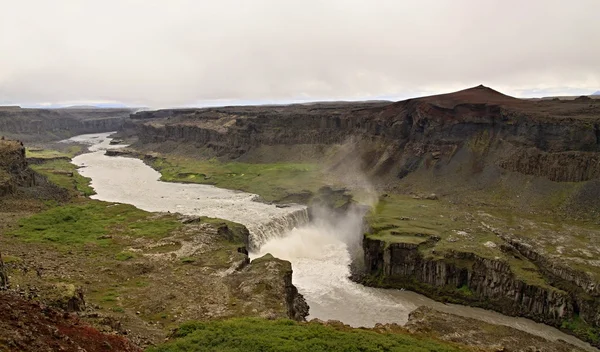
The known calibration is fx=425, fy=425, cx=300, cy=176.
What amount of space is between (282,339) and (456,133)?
83.8 metres

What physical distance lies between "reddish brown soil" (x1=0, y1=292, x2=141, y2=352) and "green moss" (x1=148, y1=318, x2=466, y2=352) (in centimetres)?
358

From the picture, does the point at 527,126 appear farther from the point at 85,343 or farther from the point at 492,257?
the point at 85,343

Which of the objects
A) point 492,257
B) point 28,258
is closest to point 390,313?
point 492,257

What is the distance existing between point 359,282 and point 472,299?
13.4 m

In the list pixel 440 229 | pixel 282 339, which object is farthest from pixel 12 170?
pixel 440 229

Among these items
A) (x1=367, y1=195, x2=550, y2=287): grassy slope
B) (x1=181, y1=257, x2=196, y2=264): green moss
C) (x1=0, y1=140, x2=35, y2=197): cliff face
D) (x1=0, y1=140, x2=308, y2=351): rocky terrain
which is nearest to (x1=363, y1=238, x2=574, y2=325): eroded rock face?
(x1=367, y1=195, x2=550, y2=287): grassy slope

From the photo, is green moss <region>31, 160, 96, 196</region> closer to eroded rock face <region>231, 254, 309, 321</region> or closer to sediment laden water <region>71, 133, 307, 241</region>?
sediment laden water <region>71, 133, 307, 241</region>

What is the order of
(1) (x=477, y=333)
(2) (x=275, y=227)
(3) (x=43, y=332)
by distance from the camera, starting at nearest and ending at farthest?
(3) (x=43, y=332) < (1) (x=477, y=333) < (2) (x=275, y=227)

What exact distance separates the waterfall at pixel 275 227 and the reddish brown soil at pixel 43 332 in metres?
39.8

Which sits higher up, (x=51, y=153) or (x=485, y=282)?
(x=51, y=153)

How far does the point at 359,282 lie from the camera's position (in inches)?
2141

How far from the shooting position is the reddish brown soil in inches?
738

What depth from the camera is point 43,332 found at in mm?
20516

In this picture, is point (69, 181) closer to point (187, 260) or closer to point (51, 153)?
point (187, 260)
